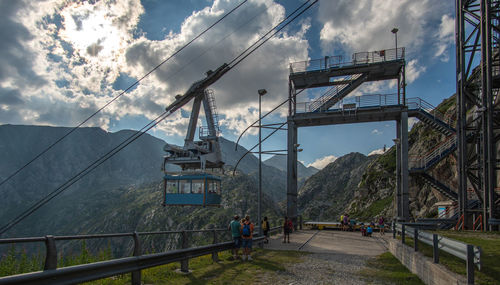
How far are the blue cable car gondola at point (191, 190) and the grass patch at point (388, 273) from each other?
54.8 feet

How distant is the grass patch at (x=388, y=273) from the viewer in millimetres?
9234

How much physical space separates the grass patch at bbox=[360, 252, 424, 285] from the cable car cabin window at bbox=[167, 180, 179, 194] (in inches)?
737

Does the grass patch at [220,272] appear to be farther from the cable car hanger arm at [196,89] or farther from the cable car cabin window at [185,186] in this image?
the cable car hanger arm at [196,89]

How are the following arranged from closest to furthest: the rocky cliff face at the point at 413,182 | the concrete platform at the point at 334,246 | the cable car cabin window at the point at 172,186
A: the concrete platform at the point at 334,246 → the cable car cabin window at the point at 172,186 → the rocky cliff face at the point at 413,182

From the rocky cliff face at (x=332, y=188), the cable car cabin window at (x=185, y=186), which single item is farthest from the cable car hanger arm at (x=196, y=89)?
the rocky cliff face at (x=332, y=188)

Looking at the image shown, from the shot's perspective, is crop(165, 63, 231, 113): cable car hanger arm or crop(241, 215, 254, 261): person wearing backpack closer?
A: crop(241, 215, 254, 261): person wearing backpack

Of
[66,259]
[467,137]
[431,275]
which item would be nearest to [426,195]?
[467,137]

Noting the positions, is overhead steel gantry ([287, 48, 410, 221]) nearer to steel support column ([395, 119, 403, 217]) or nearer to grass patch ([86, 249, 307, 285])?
steel support column ([395, 119, 403, 217])

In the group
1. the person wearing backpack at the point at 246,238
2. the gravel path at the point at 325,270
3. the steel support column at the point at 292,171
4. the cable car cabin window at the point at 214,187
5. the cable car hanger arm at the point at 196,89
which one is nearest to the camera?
the gravel path at the point at 325,270

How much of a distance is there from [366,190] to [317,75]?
35.5 m

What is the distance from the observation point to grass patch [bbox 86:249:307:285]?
29.3 feet

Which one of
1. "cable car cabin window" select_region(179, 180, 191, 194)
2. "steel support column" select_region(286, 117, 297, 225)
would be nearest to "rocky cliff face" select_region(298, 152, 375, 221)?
"steel support column" select_region(286, 117, 297, 225)

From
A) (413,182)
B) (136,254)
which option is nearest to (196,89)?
(136,254)

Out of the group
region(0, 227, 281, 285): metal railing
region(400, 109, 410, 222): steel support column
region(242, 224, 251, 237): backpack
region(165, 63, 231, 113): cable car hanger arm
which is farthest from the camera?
region(165, 63, 231, 113): cable car hanger arm
